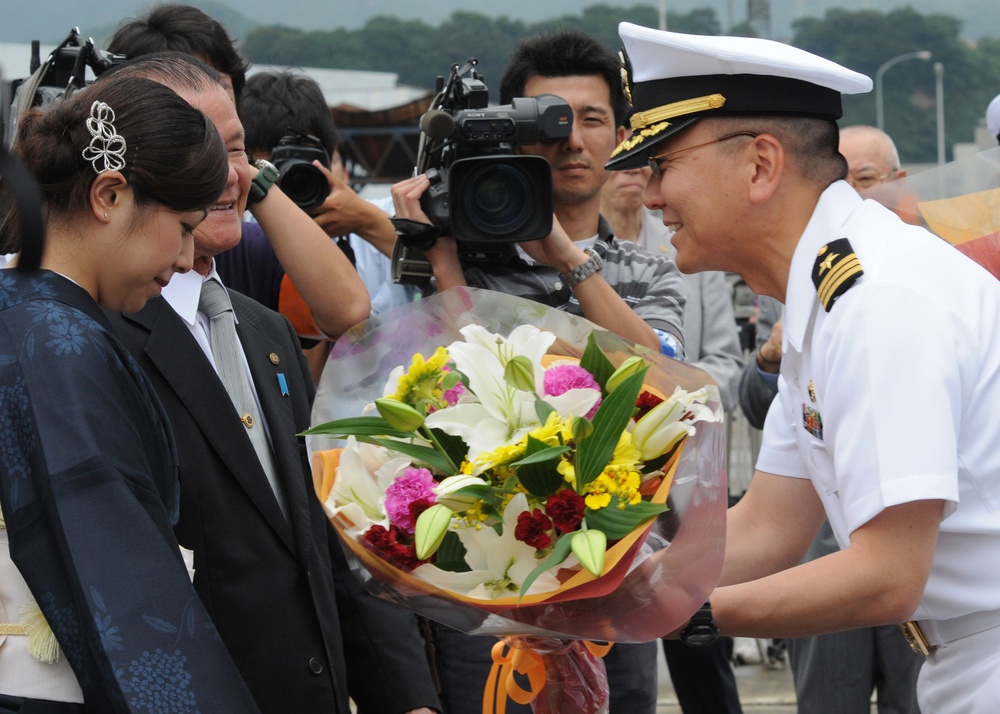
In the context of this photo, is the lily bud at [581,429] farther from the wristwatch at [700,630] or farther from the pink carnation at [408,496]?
the wristwatch at [700,630]

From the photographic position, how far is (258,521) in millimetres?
2211

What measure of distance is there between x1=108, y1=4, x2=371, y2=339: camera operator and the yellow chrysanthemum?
1160 millimetres

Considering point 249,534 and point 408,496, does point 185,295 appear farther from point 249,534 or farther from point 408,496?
point 408,496

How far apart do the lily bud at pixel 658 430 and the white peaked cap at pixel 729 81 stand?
0.70 meters

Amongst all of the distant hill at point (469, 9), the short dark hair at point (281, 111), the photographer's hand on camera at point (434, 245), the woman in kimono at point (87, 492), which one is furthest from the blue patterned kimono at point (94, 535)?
the distant hill at point (469, 9)

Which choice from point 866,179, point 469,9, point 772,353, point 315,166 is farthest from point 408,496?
point 469,9

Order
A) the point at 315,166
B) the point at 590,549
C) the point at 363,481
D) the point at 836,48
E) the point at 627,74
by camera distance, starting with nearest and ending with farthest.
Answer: the point at 590,549 → the point at 363,481 → the point at 627,74 → the point at 315,166 → the point at 836,48

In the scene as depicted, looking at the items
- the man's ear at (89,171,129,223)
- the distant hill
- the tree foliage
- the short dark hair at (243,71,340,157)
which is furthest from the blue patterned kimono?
the distant hill

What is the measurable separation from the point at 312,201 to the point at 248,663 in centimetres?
152

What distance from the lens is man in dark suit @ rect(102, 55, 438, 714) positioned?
2154mm

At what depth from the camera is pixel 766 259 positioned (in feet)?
7.48

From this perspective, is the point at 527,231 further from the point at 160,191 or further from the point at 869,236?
the point at 160,191

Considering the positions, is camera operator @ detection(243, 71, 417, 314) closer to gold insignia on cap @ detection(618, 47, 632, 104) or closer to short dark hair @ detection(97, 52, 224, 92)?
short dark hair @ detection(97, 52, 224, 92)

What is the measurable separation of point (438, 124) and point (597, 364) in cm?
127
